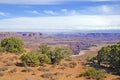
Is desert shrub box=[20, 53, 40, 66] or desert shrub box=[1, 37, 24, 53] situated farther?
desert shrub box=[1, 37, 24, 53]

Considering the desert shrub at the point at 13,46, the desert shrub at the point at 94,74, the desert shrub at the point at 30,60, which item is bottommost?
the desert shrub at the point at 94,74

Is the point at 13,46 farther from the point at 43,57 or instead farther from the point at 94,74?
the point at 94,74

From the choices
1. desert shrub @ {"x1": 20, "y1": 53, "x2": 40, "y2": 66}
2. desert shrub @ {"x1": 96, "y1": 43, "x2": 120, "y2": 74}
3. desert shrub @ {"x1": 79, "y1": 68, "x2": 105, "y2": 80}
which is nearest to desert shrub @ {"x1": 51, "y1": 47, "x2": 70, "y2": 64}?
desert shrub @ {"x1": 20, "y1": 53, "x2": 40, "y2": 66}

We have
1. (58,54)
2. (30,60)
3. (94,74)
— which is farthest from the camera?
(58,54)

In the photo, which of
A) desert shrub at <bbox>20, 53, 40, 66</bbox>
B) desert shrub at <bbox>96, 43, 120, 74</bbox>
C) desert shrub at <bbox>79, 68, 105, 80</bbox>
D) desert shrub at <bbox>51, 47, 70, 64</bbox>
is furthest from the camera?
desert shrub at <bbox>51, 47, 70, 64</bbox>

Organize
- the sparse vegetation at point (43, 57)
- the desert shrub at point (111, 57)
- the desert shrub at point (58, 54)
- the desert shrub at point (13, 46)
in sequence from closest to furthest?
the desert shrub at point (111, 57) → the sparse vegetation at point (43, 57) → the desert shrub at point (58, 54) → the desert shrub at point (13, 46)

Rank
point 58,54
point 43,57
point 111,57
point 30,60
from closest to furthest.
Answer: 1. point 30,60
2. point 111,57
3. point 43,57
4. point 58,54

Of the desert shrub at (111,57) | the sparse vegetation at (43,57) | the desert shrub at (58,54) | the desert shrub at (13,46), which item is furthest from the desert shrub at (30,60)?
the desert shrub at (13,46)

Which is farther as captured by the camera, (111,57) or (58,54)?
(58,54)

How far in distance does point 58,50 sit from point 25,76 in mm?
10511

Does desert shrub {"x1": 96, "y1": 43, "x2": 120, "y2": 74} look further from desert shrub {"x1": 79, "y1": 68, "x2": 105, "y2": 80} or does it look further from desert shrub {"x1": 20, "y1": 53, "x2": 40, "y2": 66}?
desert shrub {"x1": 20, "y1": 53, "x2": 40, "y2": 66}

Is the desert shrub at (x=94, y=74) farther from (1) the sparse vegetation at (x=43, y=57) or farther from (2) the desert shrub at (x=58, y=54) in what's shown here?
(2) the desert shrub at (x=58, y=54)

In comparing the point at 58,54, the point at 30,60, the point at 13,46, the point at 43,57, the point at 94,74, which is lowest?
the point at 94,74

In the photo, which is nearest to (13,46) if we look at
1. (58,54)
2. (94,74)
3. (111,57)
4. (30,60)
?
(58,54)
